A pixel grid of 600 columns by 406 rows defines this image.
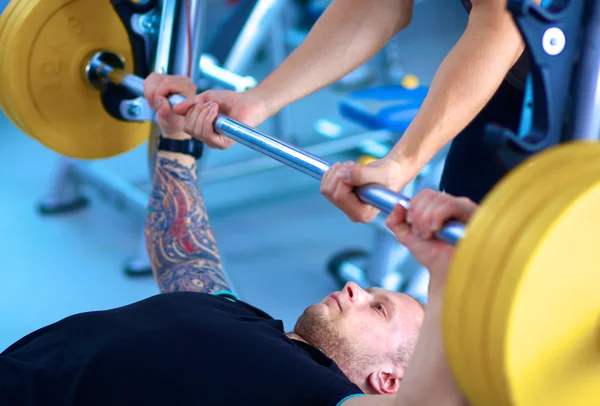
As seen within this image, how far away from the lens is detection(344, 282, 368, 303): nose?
→ 5.38 ft

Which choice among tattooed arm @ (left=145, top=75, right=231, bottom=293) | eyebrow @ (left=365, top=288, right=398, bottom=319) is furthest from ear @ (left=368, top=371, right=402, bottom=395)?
tattooed arm @ (left=145, top=75, right=231, bottom=293)

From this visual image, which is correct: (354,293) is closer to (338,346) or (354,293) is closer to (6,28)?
(338,346)

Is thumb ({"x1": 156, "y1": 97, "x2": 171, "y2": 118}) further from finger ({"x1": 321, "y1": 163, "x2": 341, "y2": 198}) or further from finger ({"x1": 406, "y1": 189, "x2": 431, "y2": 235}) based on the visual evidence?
finger ({"x1": 406, "y1": 189, "x2": 431, "y2": 235})

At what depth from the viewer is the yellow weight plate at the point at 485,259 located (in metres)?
0.78

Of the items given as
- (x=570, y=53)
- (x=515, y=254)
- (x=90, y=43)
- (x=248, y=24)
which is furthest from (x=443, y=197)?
(x=248, y=24)

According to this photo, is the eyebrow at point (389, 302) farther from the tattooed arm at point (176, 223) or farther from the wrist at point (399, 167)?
the wrist at point (399, 167)

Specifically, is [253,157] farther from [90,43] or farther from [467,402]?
[467,402]

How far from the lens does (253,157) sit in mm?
3514

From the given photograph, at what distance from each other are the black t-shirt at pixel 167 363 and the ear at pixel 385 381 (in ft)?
0.54

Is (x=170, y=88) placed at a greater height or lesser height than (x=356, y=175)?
greater

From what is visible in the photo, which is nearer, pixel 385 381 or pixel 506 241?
pixel 506 241

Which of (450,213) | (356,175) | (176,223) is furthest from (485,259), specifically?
(176,223)

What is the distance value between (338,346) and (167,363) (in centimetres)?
42

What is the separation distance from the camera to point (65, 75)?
1.98 metres
